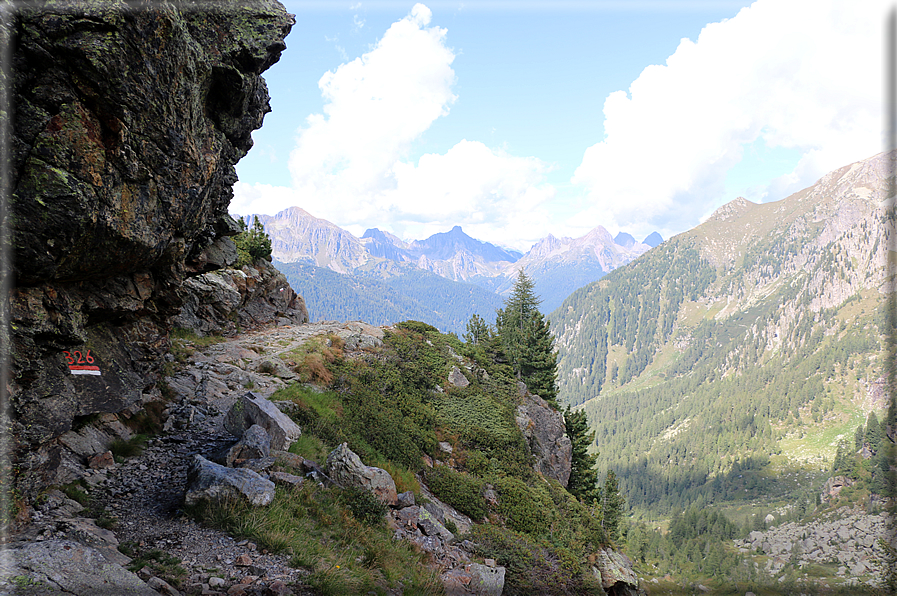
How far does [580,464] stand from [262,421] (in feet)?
113

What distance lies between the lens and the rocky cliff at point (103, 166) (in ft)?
19.5

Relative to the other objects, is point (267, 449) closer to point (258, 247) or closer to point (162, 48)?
point (162, 48)

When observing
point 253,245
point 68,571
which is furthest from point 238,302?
point 68,571

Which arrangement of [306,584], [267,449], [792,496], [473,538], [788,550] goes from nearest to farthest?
[306,584]
[267,449]
[473,538]
[788,550]
[792,496]

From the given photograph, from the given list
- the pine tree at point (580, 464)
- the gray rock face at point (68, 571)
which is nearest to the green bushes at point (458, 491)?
the gray rock face at point (68, 571)

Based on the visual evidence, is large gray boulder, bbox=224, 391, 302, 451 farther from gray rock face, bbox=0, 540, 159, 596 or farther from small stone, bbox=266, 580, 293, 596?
gray rock face, bbox=0, 540, 159, 596

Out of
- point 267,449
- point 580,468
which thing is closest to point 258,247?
point 267,449

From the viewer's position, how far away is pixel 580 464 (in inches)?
1497

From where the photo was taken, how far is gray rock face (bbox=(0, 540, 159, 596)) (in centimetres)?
491

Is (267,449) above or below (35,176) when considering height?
below

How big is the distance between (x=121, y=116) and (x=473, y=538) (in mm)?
13506

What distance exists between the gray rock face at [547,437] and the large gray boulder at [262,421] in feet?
62.0

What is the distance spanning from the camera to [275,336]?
25.2m

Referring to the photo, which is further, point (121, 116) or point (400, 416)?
point (400, 416)
